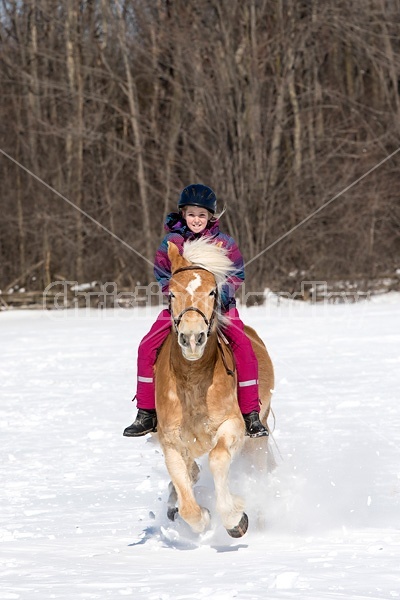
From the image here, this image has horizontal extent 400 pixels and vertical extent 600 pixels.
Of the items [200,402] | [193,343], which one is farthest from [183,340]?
[200,402]

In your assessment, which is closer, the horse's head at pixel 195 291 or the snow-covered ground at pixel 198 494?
the snow-covered ground at pixel 198 494

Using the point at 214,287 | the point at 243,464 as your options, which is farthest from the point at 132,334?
the point at 214,287

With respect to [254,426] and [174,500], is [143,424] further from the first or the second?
[254,426]

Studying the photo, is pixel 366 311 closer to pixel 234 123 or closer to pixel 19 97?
pixel 234 123

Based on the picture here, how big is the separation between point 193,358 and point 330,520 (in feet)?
5.35

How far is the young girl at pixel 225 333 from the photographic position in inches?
224

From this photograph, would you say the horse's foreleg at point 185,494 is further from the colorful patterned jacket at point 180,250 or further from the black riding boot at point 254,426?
the colorful patterned jacket at point 180,250

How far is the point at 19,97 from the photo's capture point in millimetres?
29297

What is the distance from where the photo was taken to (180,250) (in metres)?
5.45

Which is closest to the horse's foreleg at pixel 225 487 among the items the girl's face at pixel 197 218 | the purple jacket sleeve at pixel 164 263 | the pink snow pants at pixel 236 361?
the pink snow pants at pixel 236 361

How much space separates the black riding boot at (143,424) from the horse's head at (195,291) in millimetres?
939

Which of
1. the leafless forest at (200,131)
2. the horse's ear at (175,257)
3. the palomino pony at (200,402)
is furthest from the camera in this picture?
the leafless forest at (200,131)

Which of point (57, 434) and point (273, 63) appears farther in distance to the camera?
point (273, 63)

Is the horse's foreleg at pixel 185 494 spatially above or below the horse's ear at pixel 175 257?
below
